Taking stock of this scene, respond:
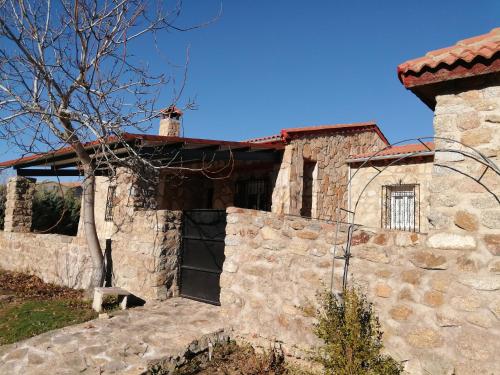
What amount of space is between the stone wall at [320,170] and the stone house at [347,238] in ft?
0.11

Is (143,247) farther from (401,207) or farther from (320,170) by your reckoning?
(401,207)

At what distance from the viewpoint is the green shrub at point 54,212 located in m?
14.8

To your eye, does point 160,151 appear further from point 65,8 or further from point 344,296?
point 344,296

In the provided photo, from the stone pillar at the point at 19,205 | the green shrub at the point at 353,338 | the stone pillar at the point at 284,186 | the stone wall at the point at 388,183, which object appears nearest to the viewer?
the green shrub at the point at 353,338

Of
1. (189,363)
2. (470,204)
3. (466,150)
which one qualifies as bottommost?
(189,363)

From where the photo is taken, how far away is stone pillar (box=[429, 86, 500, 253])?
3258 millimetres

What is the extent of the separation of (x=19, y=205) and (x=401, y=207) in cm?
1053

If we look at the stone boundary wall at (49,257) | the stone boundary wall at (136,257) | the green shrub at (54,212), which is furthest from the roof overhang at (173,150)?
the green shrub at (54,212)

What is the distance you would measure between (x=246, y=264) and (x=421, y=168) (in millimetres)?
5534

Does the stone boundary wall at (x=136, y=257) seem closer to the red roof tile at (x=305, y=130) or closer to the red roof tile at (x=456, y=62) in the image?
the red roof tile at (x=305, y=130)

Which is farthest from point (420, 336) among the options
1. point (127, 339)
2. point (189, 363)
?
point (127, 339)

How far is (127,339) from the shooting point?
16.1 feet

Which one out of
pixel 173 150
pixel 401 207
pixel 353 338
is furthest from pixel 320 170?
pixel 353 338

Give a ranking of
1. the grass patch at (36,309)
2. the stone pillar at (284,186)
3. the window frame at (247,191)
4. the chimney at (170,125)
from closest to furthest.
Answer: the grass patch at (36,309) < the stone pillar at (284,186) < the window frame at (247,191) < the chimney at (170,125)
